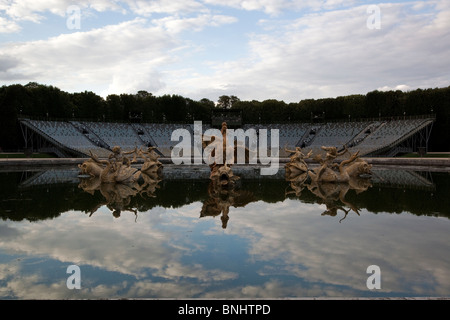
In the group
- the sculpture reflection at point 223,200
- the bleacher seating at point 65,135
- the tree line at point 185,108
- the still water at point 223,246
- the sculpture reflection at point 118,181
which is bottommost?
the still water at point 223,246

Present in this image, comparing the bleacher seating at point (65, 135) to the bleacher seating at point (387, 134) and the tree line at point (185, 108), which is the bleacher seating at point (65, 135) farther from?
the bleacher seating at point (387, 134)

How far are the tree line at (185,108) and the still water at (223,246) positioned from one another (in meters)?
43.8

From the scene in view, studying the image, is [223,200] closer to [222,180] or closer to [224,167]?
[222,180]

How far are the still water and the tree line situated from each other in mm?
Answer: 43835

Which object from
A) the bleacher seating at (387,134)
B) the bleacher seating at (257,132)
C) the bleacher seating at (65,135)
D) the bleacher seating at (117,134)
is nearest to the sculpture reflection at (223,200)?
the bleacher seating at (257,132)

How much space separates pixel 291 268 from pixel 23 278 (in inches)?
195

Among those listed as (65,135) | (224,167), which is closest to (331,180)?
(224,167)

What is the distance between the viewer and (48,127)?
1981 inches

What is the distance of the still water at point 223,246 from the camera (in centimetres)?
607

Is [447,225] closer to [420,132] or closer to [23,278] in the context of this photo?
[23,278]

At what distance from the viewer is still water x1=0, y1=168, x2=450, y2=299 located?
6066 mm
